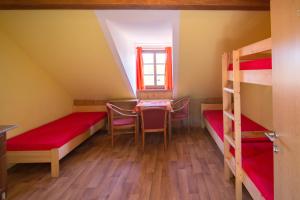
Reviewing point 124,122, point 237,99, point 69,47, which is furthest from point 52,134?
point 237,99

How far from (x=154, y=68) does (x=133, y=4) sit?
139 inches

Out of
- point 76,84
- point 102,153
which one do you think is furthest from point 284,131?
point 76,84

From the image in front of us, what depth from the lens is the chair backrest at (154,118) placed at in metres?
4.05

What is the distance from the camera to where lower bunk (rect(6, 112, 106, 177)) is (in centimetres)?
297

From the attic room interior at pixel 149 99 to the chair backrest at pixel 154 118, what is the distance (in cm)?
2

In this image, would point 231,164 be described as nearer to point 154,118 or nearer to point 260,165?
point 260,165

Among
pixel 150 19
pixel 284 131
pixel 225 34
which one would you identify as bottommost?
pixel 284 131

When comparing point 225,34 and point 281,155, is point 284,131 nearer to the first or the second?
point 281,155

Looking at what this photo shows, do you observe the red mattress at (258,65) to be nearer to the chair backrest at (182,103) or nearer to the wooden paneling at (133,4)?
the wooden paneling at (133,4)

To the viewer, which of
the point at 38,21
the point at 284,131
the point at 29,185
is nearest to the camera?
the point at 284,131

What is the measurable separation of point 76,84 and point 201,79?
2.78 m

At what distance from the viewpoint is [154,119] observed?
4.12 metres

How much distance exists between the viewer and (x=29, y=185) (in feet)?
9.20

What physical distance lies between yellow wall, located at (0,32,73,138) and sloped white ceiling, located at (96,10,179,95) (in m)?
1.51
